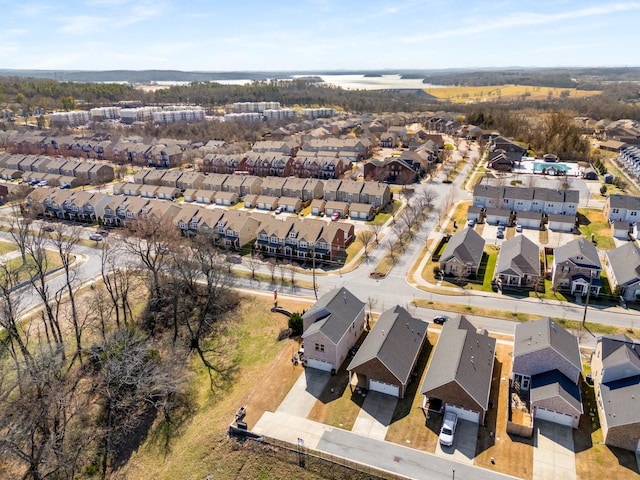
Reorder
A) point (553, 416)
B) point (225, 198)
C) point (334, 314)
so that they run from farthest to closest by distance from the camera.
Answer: point (225, 198) → point (334, 314) → point (553, 416)

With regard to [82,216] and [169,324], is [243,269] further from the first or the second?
[82,216]

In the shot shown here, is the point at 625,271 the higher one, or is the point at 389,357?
the point at 625,271

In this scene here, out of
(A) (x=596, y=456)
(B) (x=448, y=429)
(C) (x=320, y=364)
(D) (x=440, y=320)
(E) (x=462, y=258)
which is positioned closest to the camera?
(A) (x=596, y=456)

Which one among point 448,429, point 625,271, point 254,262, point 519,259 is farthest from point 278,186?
point 448,429

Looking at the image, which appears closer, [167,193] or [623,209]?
[623,209]

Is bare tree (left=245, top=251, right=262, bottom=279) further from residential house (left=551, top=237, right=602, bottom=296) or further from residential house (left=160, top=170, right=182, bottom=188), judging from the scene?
residential house (left=160, top=170, right=182, bottom=188)

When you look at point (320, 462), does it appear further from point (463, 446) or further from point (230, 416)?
point (463, 446)
